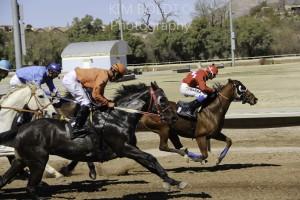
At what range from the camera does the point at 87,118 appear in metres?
8.82

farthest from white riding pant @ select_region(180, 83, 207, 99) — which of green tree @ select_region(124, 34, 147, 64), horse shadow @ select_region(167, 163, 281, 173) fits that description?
green tree @ select_region(124, 34, 147, 64)

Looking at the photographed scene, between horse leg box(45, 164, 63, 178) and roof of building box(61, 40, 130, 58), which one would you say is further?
roof of building box(61, 40, 130, 58)

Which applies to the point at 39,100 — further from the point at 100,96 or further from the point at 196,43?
the point at 196,43

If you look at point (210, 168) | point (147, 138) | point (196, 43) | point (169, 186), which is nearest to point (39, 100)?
point (169, 186)

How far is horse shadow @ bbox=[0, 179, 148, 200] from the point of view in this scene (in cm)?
965

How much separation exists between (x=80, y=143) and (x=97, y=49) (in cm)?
4704

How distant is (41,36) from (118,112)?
9218 cm

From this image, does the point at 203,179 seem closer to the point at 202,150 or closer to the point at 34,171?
the point at 202,150

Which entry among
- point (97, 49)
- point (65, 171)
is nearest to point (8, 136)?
point (65, 171)

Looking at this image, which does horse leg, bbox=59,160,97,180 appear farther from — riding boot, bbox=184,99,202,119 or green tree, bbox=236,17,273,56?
green tree, bbox=236,17,273,56

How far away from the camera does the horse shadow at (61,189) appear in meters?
9.65

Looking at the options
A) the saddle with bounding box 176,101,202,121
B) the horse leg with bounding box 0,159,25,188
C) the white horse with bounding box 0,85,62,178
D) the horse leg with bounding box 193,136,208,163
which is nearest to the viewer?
the horse leg with bounding box 0,159,25,188

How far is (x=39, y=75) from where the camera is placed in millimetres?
10977

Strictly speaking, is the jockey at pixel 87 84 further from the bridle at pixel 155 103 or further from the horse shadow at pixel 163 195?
the horse shadow at pixel 163 195
